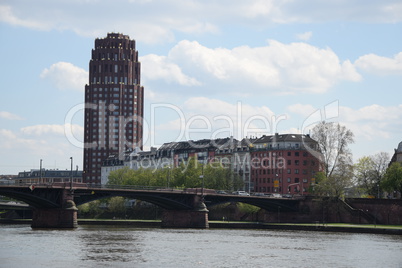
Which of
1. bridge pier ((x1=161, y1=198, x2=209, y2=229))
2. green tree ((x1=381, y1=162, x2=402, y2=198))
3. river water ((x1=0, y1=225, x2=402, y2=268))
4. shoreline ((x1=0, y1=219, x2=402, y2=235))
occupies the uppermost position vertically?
green tree ((x1=381, y1=162, x2=402, y2=198))

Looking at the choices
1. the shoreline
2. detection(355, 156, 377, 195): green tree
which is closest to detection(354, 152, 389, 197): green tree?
detection(355, 156, 377, 195): green tree

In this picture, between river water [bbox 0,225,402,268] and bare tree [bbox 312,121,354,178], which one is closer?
river water [bbox 0,225,402,268]

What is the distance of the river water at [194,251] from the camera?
74.7 m

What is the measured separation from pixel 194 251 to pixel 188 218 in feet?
194

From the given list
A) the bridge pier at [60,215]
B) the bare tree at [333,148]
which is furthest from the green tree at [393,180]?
the bridge pier at [60,215]

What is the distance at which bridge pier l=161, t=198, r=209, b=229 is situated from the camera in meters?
145

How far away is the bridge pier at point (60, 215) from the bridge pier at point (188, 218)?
2429cm

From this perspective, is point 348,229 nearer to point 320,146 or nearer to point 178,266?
point 320,146

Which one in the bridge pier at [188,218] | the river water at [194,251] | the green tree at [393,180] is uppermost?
the green tree at [393,180]

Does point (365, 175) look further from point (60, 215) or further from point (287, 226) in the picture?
point (60, 215)

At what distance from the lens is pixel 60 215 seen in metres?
127

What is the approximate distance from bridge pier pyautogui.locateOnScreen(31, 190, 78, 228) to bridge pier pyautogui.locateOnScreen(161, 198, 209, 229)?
24286mm

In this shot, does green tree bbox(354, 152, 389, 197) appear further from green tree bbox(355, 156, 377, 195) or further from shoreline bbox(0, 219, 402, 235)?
shoreline bbox(0, 219, 402, 235)

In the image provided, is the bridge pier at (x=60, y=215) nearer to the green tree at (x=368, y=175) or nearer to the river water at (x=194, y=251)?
the river water at (x=194, y=251)
